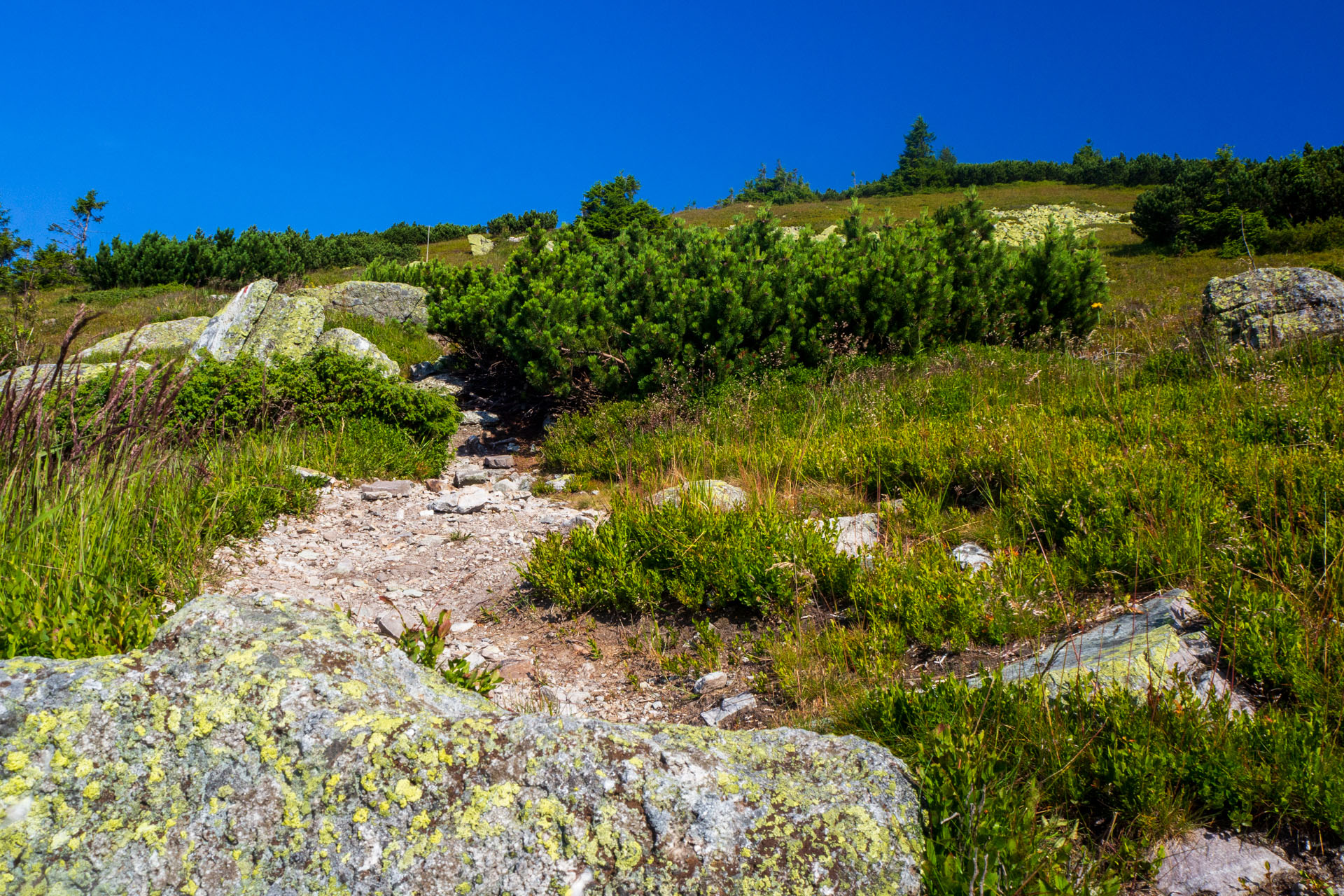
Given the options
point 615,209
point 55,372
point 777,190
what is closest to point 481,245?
point 615,209

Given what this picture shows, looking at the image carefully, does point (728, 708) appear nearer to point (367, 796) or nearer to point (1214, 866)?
point (1214, 866)

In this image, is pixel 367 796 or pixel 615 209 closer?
pixel 367 796

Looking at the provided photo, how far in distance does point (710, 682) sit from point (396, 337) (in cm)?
1372

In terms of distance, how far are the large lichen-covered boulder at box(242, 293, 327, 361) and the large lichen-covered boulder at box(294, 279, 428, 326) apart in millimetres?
4468

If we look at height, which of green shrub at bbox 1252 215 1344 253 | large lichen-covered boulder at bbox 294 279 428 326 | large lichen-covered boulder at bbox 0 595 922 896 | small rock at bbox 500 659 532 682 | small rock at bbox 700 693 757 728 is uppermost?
green shrub at bbox 1252 215 1344 253

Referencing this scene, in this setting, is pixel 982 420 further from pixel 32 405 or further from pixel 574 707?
pixel 32 405

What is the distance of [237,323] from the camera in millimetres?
11195

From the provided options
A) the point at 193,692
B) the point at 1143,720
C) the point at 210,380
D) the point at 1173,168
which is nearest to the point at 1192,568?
the point at 1143,720

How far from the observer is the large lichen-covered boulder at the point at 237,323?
36.4 feet

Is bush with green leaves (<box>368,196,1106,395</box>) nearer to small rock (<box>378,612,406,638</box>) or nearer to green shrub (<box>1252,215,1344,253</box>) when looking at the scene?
small rock (<box>378,612,406,638</box>)

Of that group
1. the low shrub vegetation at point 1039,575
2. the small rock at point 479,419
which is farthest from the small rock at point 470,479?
the small rock at point 479,419

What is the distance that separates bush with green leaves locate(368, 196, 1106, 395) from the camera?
941cm

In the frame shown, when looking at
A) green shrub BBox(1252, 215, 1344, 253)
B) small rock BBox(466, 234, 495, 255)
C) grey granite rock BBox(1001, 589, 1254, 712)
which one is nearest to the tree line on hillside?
green shrub BBox(1252, 215, 1344, 253)

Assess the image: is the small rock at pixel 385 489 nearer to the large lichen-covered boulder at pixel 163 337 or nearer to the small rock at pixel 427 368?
the small rock at pixel 427 368
